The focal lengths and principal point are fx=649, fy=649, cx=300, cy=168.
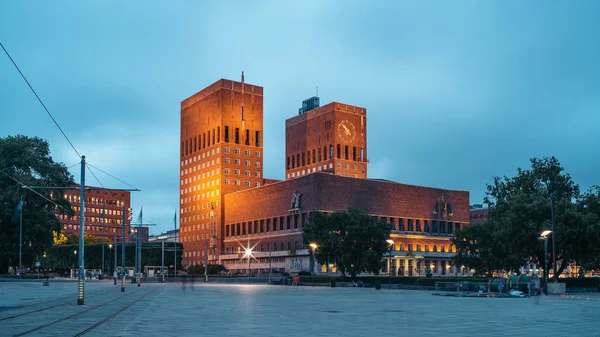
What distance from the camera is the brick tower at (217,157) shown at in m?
174

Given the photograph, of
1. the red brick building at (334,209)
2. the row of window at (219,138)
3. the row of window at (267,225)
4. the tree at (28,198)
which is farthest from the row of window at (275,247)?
the tree at (28,198)

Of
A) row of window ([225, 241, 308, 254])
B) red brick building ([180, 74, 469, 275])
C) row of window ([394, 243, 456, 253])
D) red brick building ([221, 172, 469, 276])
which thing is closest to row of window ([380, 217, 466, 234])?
red brick building ([221, 172, 469, 276])

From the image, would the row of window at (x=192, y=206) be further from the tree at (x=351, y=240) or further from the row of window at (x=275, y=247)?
the tree at (x=351, y=240)

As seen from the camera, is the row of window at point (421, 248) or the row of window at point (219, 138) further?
the row of window at point (219, 138)

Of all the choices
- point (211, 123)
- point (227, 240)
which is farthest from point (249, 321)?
point (211, 123)

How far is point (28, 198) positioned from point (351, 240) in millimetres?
44264

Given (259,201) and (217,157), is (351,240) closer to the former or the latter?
(259,201)

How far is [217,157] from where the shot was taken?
176500 mm

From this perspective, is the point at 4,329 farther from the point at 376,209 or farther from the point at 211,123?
the point at 211,123

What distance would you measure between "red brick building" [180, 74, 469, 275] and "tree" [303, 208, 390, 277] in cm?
3793

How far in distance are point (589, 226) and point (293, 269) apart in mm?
85909

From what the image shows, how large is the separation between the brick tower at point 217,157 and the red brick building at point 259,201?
27 centimetres

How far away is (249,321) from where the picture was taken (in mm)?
23516

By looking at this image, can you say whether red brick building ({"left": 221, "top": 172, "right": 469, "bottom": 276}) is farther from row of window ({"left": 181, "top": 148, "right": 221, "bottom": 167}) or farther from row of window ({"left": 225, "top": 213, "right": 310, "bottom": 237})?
row of window ({"left": 181, "top": 148, "right": 221, "bottom": 167})
